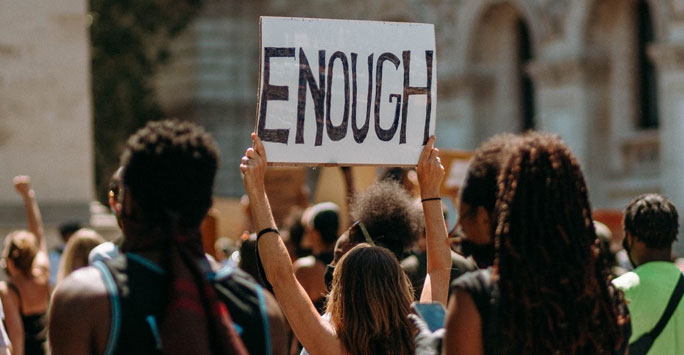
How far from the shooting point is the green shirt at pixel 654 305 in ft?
13.4

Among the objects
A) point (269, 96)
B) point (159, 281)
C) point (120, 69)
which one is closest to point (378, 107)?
point (269, 96)

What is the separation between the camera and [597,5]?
55.2ft

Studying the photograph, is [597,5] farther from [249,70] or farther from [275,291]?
[275,291]

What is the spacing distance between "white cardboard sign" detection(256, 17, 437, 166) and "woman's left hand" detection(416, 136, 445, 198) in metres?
0.06

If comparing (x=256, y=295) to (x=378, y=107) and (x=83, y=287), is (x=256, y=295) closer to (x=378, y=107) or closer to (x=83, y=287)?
(x=83, y=287)

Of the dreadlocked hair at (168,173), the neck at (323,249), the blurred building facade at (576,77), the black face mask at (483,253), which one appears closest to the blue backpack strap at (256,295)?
the dreadlocked hair at (168,173)

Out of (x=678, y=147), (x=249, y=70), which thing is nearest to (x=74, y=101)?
(x=678, y=147)

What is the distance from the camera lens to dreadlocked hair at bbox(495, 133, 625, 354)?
2.89 meters

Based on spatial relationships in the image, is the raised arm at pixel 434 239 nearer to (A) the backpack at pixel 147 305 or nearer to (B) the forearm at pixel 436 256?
(B) the forearm at pixel 436 256

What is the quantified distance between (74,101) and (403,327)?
643cm

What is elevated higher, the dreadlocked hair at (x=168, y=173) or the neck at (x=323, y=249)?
the dreadlocked hair at (x=168, y=173)

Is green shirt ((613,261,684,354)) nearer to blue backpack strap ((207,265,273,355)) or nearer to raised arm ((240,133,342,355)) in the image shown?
raised arm ((240,133,342,355))

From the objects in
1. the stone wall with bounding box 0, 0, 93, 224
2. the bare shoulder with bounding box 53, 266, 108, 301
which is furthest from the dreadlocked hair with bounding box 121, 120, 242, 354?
the stone wall with bounding box 0, 0, 93, 224

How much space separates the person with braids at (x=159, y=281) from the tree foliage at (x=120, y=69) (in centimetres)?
1761
